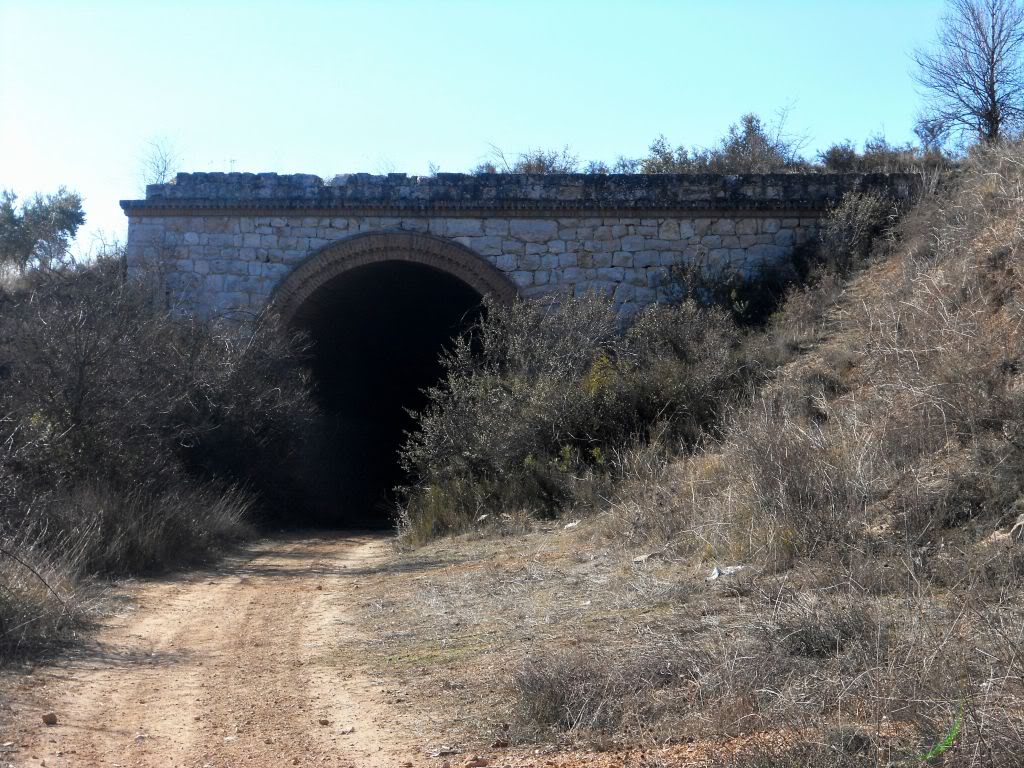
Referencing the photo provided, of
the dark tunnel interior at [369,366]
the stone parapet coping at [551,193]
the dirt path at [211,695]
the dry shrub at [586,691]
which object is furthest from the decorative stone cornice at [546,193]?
the dry shrub at [586,691]

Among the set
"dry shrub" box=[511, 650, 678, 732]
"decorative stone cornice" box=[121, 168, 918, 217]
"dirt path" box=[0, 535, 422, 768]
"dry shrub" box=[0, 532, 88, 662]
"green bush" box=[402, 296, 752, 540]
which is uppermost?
"decorative stone cornice" box=[121, 168, 918, 217]

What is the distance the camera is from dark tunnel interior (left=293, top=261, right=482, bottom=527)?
19.0 m

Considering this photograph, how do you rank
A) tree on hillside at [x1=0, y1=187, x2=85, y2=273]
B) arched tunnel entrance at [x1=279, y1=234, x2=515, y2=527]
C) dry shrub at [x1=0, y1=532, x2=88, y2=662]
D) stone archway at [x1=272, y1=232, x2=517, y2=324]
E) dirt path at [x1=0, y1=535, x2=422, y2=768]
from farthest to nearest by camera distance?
tree on hillside at [x1=0, y1=187, x2=85, y2=273]
arched tunnel entrance at [x1=279, y1=234, x2=515, y2=527]
stone archway at [x1=272, y1=232, x2=517, y2=324]
dry shrub at [x1=0, y1=532, x2=88, y2=662]
dirt path at [x1=0, y1=535, x2=422, y2=768]

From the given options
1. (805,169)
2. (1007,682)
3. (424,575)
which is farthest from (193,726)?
(805,169)

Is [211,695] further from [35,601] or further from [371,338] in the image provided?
[371,338]

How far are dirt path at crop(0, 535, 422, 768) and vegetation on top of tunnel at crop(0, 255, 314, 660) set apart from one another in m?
0.64

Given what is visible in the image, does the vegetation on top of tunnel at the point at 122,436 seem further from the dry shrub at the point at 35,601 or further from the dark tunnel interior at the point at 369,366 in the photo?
the dark tunnel interior at the point at 369,366

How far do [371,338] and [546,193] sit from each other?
715cm

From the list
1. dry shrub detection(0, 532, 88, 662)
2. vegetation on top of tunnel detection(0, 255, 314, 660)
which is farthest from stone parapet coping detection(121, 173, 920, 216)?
dry shrub detection(0, 532, 88, 662)

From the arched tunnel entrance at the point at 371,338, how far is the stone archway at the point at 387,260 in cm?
2

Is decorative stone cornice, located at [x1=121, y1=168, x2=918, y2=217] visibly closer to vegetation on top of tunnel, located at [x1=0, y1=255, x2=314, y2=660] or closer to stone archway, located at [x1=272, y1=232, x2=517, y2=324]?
stone archway, located at [x1=272, y1=232, x2=517, y2=324]

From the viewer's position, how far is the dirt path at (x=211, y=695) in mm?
Answer: 4477

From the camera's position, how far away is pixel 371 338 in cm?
2294

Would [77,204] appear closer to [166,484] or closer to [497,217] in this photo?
[497,217]
